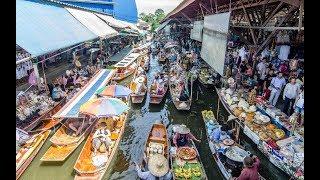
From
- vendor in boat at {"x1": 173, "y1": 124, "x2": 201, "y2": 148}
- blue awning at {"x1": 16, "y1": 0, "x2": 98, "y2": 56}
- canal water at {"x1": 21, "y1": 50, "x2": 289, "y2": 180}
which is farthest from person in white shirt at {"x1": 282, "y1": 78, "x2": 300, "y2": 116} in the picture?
blue awning at {"x1": 16, "y1": 0, "x2": 98, "y2": 56}

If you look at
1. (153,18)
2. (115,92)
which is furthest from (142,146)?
(153,18)

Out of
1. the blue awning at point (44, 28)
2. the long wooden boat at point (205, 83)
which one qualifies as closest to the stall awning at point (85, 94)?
the blue awning at point (44, 28)

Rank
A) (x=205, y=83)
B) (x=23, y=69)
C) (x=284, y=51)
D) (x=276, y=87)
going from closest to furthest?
1. (x=276, y=87)
2. (x=284, y=51)
3. (x=23, y=69)
4. (x=205, y=83)

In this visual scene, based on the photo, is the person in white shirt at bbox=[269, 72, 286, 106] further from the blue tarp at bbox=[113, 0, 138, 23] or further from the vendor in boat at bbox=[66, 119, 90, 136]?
the blue tarp at bbox=[113, 0, 138, 23]

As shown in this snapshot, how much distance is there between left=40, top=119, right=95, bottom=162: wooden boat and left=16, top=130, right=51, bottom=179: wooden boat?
0.48 meters

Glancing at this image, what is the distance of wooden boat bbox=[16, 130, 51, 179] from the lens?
9.42 m

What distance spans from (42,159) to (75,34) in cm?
943

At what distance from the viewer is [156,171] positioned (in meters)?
8.40

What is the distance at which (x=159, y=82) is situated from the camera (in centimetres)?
1778

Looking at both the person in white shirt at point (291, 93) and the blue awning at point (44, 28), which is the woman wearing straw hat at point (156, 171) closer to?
the person in white shirt at point (291, 93)

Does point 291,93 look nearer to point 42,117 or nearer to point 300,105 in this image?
point 300,105

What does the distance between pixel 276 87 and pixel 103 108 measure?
7484 millimetres
